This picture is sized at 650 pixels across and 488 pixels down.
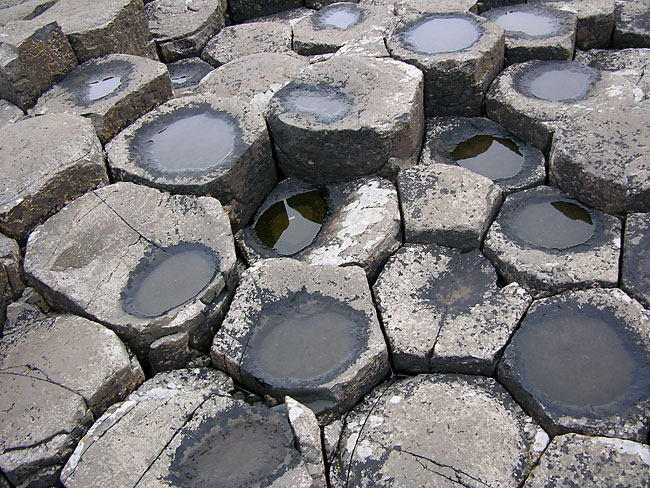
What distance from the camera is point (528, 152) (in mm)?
3711

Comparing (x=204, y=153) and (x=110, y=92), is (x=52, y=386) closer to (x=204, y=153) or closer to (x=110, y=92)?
(x=204, y=153)

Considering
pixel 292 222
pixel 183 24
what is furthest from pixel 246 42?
pixel 292 222

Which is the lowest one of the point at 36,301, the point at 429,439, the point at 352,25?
the point at 429,439

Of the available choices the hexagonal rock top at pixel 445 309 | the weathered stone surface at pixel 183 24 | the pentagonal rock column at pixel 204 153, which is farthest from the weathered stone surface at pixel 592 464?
the weathered stone surface at pixel 183 24

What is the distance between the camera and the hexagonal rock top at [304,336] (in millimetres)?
2598

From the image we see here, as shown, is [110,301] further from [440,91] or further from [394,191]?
[440,91]

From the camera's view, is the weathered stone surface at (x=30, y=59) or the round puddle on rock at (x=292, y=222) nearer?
the round puddle on rock at (x=292, y=222)

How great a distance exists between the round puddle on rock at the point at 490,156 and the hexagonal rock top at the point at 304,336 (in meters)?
→ 1.31

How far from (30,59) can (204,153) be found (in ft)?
5.17

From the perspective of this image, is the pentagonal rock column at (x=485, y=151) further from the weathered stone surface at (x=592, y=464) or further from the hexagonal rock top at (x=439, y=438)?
the weathered stone surface at (x=592, y=464)

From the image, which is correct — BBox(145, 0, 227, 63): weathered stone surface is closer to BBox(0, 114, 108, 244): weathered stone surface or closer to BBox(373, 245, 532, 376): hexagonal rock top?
BBox(0, 114, 108, 244): weathered stone surface

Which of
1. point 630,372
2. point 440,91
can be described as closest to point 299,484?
point 630,372

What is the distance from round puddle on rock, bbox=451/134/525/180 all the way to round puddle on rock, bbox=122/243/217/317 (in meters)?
1.87

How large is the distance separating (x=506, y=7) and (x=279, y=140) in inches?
108
